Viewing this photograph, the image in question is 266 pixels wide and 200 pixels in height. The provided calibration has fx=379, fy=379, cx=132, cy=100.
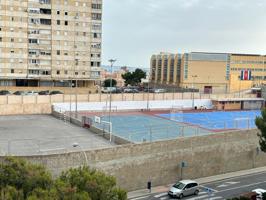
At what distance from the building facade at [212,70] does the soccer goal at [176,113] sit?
101ft

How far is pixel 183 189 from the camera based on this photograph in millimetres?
26750

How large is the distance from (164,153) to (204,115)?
84.6 ft

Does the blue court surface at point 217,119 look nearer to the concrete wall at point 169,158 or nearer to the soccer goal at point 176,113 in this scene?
the soccer goal at point 176,113

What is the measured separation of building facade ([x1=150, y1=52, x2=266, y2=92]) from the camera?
301 feet

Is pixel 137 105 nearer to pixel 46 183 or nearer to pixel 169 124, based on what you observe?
pixel 169 124

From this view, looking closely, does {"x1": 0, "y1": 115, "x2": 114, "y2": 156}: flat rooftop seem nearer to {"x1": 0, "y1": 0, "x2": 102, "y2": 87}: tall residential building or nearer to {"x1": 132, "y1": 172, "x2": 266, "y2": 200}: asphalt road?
{"x1": 132, "y1": 172, "x2": 266, "y2": 200}: asphalt road

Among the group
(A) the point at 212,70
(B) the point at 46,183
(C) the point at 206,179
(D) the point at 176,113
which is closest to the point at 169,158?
(C) the point at 206,179

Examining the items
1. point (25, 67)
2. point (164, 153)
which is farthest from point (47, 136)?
point (25, 67)

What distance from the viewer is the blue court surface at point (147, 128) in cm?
3381

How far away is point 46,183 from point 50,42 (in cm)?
6119

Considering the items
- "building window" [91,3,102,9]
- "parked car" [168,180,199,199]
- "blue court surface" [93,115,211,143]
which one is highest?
"building window" [91,3,102,9]

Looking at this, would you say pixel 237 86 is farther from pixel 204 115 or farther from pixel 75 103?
pixel 75 103

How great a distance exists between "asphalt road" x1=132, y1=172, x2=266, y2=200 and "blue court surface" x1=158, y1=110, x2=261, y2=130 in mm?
9214

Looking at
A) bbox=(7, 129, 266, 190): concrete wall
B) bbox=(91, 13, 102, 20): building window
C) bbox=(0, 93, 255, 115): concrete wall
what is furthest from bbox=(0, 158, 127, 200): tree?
bbox=(91, 13, 102, 20): building window
